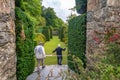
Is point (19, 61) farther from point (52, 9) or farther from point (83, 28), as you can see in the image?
point (52, 9)

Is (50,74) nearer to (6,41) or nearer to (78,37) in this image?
(6,41)

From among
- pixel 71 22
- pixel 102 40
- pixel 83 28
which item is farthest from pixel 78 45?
pixel 102 40

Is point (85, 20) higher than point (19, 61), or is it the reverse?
point (85, 20)

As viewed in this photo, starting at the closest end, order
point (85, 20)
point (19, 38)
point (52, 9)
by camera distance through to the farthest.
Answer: point (19, 38)
point (85, 20)
point (52, 9)

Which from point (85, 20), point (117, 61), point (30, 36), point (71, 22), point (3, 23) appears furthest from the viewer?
point (71, 22)

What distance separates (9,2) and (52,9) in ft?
159

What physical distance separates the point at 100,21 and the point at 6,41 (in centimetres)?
316

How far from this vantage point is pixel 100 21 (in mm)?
6855

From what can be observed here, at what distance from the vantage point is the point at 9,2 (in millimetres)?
5410

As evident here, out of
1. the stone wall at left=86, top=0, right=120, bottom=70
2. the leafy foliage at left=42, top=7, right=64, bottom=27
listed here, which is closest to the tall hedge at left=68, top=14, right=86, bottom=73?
the stone wall at left=86, top=0, right=120, bottom=70

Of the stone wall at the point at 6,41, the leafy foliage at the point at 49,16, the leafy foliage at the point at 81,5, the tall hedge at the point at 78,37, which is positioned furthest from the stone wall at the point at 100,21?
the leafy foliage at the point at 49,16

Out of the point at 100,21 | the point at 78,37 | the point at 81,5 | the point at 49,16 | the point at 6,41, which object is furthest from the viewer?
the point at 49,16

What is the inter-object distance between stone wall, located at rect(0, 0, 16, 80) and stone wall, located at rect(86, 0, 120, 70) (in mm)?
2111

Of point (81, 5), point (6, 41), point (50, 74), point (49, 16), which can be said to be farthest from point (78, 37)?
point (49, 16)
